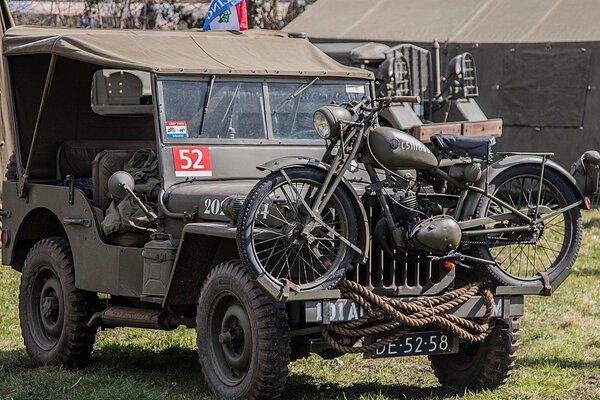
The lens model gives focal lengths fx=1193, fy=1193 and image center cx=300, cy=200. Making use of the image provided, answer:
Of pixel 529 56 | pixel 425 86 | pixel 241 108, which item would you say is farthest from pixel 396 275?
pixel 529 56

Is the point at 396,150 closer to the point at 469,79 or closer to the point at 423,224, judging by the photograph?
the point at 423,224

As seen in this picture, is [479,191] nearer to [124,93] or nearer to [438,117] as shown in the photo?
[124,93]

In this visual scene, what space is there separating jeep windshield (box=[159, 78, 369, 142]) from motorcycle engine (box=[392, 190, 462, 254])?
1344 millimetres

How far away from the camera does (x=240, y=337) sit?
575 cm

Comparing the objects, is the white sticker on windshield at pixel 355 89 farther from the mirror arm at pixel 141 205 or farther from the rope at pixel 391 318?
the rope at pixel 391 318

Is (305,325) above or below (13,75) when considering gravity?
below

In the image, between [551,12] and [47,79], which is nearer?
[47,79]

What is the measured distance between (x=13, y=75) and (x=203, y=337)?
2623 mm

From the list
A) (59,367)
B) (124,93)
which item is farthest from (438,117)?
(59,367)

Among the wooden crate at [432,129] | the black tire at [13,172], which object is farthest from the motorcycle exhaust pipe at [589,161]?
the wooden crate at [432,129]

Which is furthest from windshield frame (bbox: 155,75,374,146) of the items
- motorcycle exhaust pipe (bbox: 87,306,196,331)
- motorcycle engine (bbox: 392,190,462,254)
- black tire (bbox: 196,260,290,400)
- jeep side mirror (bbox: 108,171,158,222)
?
motorcycle engine (bbox: 392,190,462,254)

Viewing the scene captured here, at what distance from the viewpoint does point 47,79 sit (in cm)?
713

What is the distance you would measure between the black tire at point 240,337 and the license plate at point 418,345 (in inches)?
18.2

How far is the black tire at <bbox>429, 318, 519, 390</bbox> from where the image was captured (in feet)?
20.2
